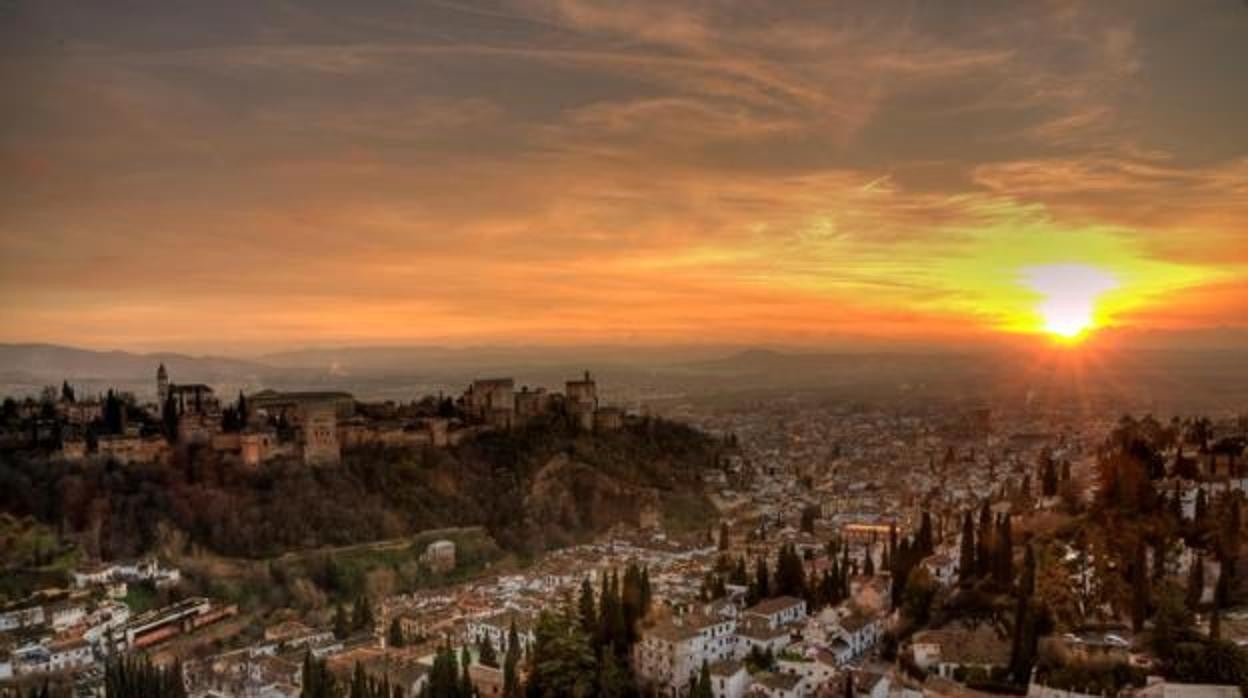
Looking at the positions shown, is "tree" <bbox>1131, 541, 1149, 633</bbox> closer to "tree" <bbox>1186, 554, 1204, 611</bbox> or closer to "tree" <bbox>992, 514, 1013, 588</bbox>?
"tree" <bbox>1186, 554, 1204, 611</bbox>

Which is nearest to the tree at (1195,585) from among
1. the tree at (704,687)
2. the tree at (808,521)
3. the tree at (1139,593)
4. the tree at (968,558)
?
the tree at (1139,593)

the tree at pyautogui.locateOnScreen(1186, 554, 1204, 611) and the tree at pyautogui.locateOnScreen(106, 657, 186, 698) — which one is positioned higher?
A: the tree at pyautogui.locateOnScreen(1186, 554, 1204, 611)

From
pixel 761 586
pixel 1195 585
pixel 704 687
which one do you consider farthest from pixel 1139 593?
pixel 761 586

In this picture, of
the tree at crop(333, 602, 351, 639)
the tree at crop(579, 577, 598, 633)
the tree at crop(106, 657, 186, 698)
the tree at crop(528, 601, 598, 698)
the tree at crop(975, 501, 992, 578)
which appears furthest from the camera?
the tree at crop(333, 602, 351, 639)

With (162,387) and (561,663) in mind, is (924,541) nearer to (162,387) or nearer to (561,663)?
(561,663)

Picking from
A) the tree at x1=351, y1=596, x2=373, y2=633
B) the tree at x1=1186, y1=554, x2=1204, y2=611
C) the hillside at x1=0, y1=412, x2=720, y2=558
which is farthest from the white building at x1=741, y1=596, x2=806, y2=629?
the hillside at x1=0, y1=412, x2=720, y2=558

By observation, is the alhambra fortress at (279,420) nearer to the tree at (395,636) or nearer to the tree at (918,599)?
the tree at (395,636)
